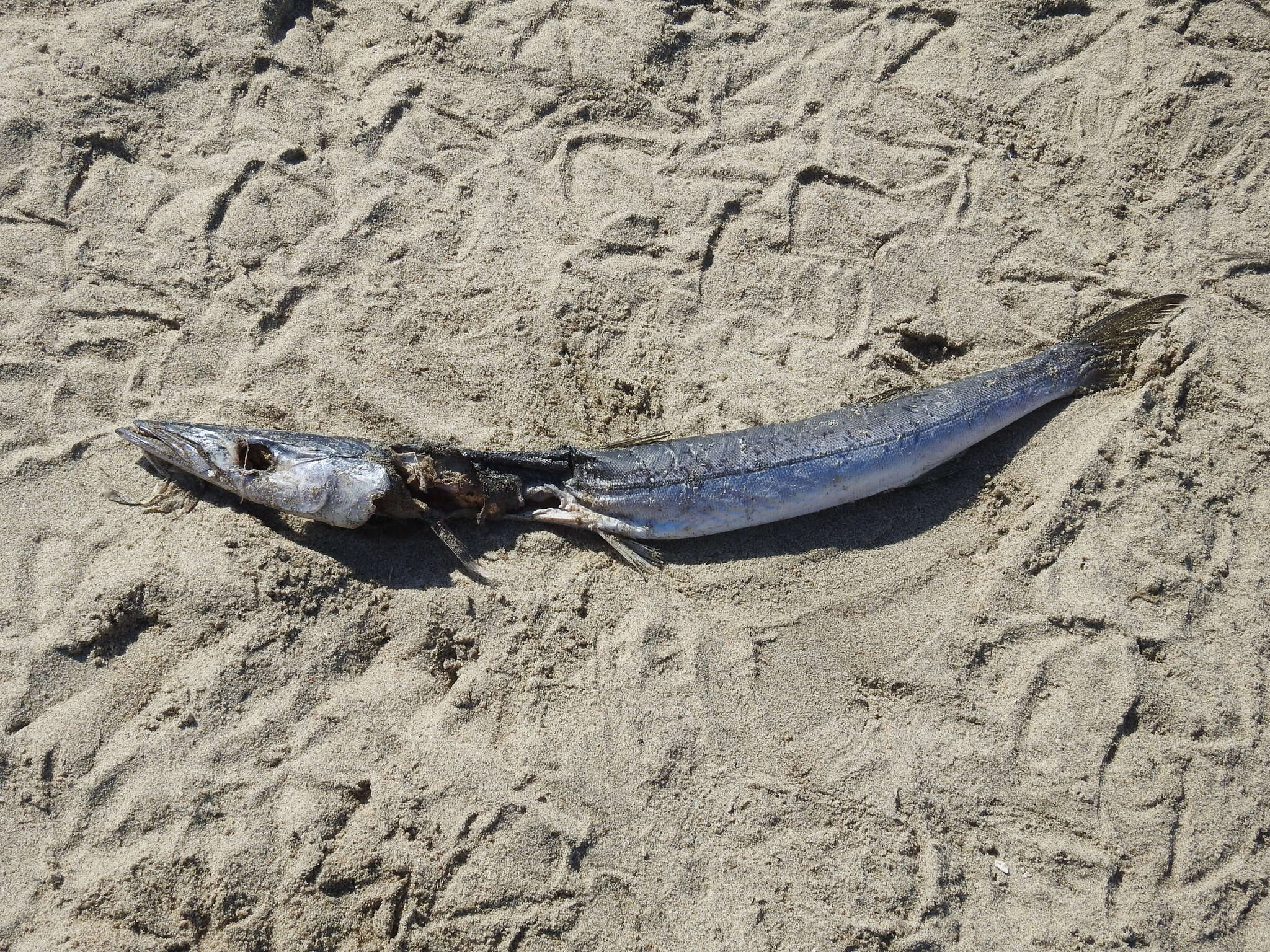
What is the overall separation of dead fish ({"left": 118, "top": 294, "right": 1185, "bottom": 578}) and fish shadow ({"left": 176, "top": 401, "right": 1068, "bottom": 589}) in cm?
8

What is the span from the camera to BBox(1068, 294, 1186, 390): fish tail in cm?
427

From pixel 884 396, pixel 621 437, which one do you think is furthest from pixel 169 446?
pixel 884 396

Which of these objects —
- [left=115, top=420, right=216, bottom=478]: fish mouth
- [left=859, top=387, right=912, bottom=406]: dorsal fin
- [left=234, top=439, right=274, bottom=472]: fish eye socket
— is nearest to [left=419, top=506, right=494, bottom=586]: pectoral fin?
[left=234, top=439, right=274, bottom=472]: fish eye socket

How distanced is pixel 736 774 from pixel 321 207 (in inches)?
132

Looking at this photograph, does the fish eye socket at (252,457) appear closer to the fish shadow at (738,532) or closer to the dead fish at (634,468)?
the dead fish at (634,468)

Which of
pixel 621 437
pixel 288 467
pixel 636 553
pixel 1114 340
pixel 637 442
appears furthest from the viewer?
pixel 1114 340

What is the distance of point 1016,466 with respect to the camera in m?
4.18

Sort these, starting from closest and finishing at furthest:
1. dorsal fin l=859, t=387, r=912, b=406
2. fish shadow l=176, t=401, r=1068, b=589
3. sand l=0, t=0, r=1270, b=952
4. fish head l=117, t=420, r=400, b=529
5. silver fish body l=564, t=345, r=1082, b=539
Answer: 1. sand l=0, t=0, r=1270, b=952
2. fish head l=117, t=420, r=400, b=529
3. fish shadow l=176, t=401, r=1068, b=589
4. silver fish body l=564, t=345, r=1082, b=539
5. dorsal fin l=859, t=387, r=912, b=406

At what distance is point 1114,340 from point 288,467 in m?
3.83

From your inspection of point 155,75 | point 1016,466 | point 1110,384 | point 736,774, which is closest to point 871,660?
point 736,774

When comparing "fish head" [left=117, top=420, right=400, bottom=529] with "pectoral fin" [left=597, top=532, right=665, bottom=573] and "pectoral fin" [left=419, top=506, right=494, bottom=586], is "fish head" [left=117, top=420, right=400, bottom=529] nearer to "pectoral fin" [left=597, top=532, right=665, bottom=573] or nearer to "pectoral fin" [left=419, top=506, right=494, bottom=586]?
"pectoral fin" [left=419, top=506, right=494, bottom=586]

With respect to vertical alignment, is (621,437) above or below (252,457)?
above

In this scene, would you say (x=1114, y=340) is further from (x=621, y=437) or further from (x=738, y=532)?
(x=621, y=437)

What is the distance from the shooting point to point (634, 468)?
156 inches
